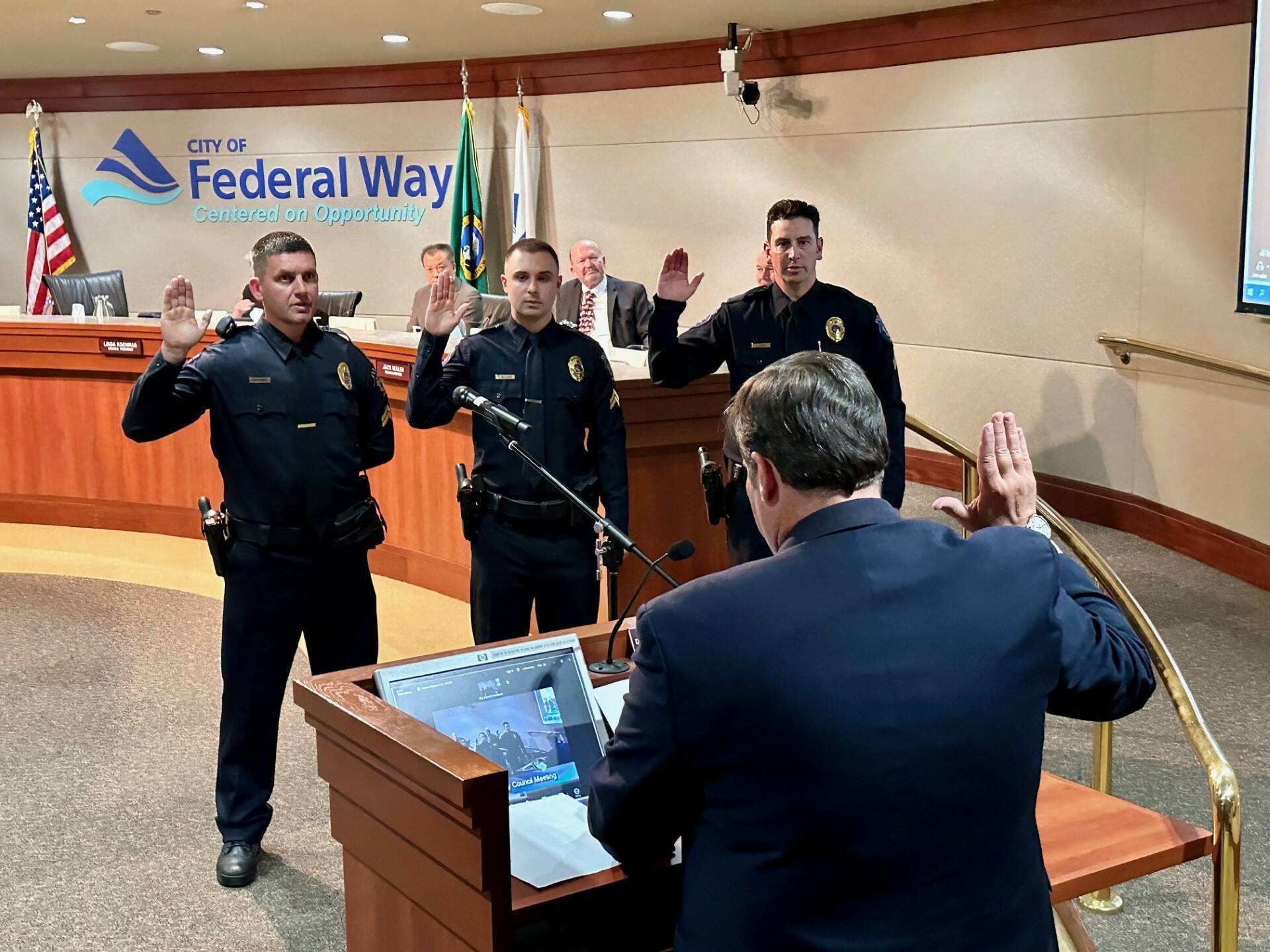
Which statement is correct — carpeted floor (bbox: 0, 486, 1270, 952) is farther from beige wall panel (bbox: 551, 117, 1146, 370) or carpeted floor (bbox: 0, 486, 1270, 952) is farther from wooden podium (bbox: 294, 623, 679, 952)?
beige wall panel (bbox: 551, 117, 1146, 370)

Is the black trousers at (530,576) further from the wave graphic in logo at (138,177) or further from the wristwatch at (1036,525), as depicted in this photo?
the wave graphic in logo at (138,177)

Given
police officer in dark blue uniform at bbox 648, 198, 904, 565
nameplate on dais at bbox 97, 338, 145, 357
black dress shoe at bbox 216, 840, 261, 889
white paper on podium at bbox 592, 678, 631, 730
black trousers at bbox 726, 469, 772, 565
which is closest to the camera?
white paper on podium at bbox 592, 678, 631, 730

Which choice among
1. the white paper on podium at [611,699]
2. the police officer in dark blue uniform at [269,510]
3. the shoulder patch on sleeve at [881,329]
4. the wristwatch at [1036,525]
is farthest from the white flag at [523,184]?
the wristwatch at [1036,525]

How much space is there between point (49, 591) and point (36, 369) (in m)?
1.50

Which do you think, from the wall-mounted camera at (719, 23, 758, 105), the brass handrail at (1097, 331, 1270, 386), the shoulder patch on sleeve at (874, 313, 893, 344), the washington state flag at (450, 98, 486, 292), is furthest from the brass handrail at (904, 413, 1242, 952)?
the washington state flag at (450, 98, 486, 292)

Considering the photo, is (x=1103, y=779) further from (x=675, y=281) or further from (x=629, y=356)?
(x=629, y=356)

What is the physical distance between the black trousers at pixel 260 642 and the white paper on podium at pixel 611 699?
138 cm

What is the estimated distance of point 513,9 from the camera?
751 cm

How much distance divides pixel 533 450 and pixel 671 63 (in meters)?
5.80

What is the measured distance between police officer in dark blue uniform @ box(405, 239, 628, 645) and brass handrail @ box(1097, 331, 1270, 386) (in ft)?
9.91

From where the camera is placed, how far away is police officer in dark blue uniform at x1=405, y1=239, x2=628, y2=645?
373cm

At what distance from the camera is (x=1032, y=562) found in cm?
153

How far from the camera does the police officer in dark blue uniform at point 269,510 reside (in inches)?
131

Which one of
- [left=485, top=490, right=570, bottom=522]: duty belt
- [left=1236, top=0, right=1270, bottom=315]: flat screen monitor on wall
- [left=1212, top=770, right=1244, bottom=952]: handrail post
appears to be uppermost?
[left=1236, top=0, right=1270, bottom=315]: flat screen monitor on wall
